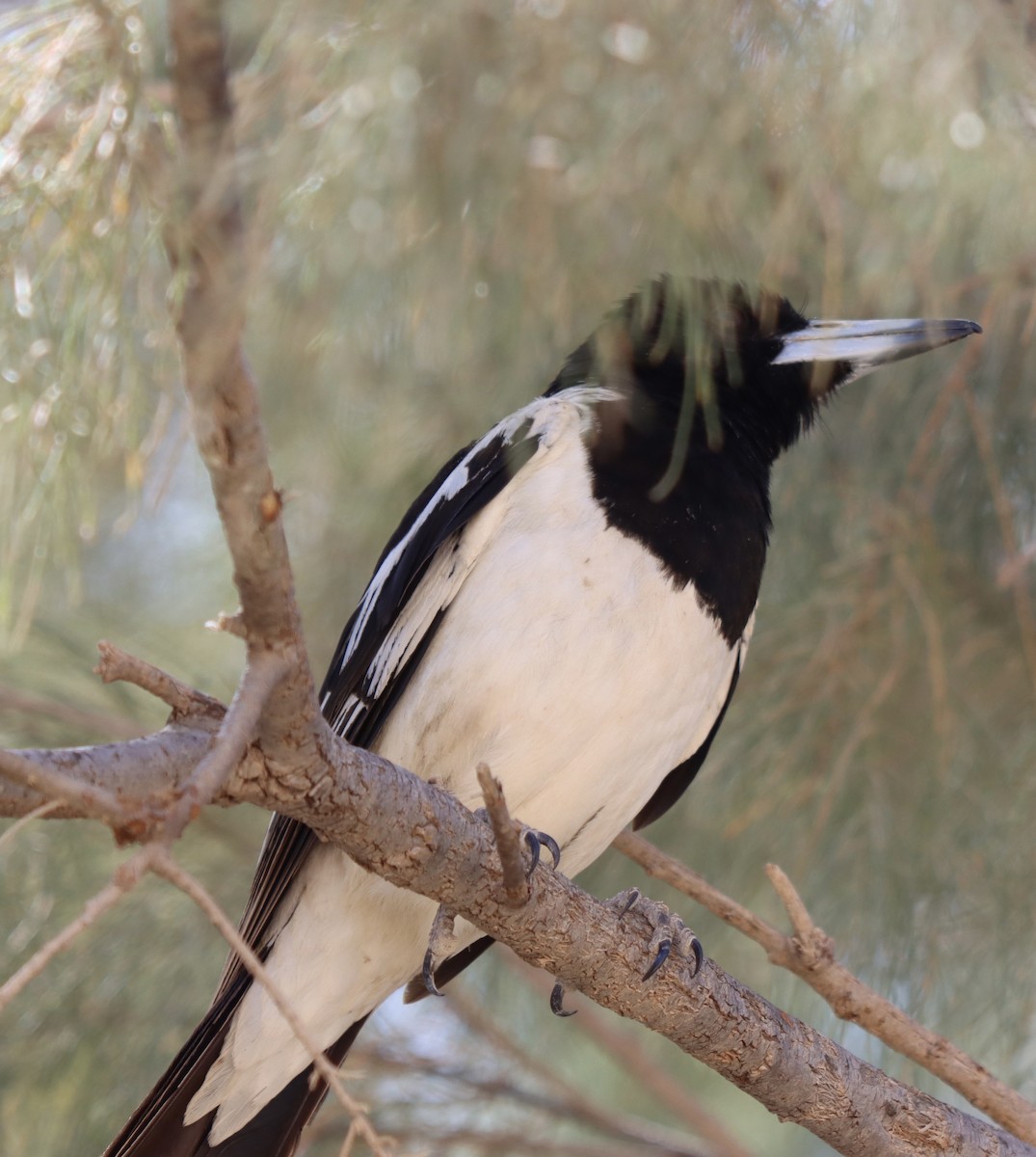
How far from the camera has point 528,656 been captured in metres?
1.52

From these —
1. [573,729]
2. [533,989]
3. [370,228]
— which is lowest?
[533,989]

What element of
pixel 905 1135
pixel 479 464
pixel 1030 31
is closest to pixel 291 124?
pixel 479 464

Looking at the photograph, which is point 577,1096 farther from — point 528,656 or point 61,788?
point 61,788

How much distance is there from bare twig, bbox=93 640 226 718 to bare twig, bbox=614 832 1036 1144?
25.5 inches

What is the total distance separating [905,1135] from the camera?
141 centimetres

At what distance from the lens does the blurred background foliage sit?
117 cm

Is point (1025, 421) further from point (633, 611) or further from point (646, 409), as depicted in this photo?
point (633, 611)

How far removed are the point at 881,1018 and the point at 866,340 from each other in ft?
2.44

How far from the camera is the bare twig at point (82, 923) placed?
74 centimetres

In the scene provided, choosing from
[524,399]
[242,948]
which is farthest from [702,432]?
[242,948]

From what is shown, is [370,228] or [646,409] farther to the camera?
[646,409]

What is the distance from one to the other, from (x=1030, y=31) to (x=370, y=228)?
0.76 m

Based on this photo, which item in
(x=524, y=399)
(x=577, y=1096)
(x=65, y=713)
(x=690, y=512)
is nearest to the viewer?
(x=690, y=512)

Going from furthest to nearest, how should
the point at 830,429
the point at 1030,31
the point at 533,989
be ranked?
the point at 533,989
the point at 830,429
the point at 1030,31
